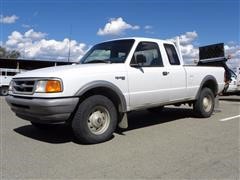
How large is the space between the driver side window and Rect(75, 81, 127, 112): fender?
81 centimetres

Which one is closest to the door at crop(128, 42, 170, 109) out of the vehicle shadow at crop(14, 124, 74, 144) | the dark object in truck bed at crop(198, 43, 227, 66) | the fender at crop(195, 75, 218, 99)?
the vehicle shadow at crop(14, 124, 74, 144)

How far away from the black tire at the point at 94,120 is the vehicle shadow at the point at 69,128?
43 centimetres

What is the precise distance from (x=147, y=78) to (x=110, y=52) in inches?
40.3

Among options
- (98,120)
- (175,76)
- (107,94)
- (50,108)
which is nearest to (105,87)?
(107,94)

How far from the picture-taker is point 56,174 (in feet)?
14.1

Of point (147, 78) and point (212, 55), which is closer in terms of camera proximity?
point (147, 78)

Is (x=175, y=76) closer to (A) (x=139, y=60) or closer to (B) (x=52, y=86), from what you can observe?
(A) (x=139, y=60)

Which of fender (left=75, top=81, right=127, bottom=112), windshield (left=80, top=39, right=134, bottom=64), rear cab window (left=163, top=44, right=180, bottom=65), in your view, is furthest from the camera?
rear cab window (left=163, top=44, right=180, bottom=65)

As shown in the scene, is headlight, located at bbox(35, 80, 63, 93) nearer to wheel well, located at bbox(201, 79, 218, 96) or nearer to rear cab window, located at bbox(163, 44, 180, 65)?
rear cab window, located at bbox(163, 44, 180, 65)

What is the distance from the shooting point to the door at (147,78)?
6.59 metres

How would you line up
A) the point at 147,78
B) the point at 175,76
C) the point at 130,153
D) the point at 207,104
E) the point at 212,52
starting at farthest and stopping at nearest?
the point at 212,52 < the point at 207,104 < the point at 175,76 < the point at 147,78 < the point at 130,153

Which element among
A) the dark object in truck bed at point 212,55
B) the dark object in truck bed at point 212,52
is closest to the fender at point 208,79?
the dark object in truck bed at point 212,55

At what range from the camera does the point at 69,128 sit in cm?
716

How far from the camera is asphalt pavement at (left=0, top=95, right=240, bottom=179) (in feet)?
14.4
